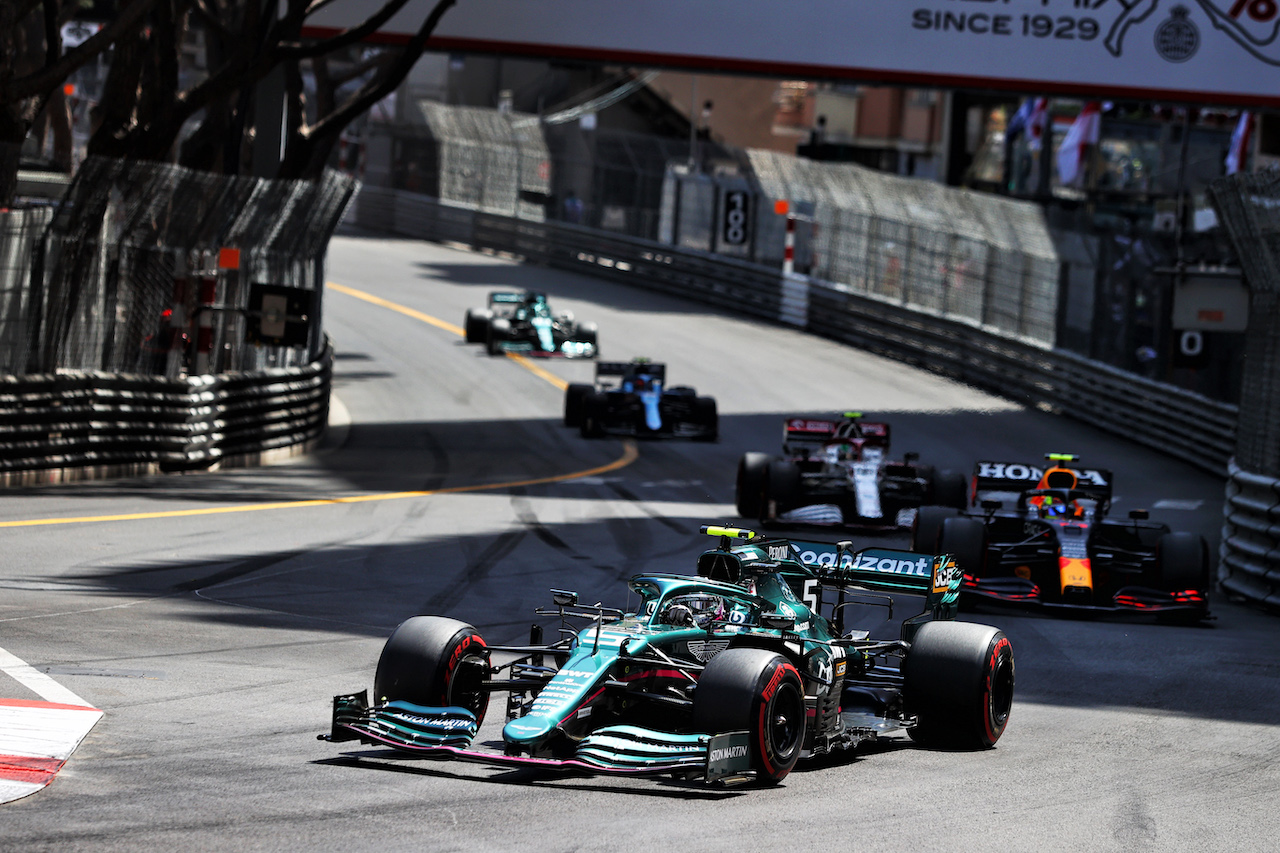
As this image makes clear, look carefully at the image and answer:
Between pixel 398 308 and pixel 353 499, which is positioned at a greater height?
pixel 398 308

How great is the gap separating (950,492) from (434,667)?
11.6 metres

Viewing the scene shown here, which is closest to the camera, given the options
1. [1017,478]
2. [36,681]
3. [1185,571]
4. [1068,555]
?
[36,681]

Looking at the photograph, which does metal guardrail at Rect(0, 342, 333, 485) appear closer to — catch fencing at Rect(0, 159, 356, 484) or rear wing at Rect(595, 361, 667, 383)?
catch fencing at Rect(0, 159, 356, 484)

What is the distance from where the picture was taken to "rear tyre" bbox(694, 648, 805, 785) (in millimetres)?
8211

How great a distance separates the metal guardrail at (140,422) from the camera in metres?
18.8

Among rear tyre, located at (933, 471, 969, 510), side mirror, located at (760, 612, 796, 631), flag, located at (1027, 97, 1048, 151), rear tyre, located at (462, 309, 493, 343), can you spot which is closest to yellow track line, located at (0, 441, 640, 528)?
rear tyre, located at (933, 471, 969, 510)

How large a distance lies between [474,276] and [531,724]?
38.7m

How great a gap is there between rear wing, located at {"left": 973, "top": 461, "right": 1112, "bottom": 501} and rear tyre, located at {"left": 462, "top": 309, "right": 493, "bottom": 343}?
20.4 meters

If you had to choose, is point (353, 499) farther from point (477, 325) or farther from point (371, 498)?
point (477, 325)

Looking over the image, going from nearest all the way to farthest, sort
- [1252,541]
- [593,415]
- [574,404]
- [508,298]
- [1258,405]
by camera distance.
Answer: [1252,541]
[1258,405]
[593,415]
[574,404]
[508,298]

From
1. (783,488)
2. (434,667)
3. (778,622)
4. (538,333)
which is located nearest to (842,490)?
(783,488)

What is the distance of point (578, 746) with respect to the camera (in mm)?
8328

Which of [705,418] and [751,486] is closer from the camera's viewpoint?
[751,486]

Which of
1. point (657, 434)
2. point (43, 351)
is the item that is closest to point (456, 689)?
point (43, 351)
